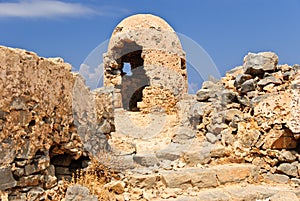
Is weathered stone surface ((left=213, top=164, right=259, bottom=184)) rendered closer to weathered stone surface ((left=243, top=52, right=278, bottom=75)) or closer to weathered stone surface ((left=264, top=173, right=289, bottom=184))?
weathered stone surface ((left=264, top=173, right=289, bottom=184))

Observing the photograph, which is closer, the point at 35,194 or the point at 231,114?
the point at 35,194

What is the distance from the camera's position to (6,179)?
9.64ft

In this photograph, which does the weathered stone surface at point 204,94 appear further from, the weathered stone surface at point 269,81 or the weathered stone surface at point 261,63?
the weathered stone surface at point 269,81

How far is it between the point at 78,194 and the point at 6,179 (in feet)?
3.12

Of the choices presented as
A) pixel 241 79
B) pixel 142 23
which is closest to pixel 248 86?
pixel 241 79

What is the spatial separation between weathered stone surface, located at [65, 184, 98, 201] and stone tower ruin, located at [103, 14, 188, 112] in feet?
24.2

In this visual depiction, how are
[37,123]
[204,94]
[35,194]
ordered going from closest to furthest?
[35,194] → [37,123] → [204,94]

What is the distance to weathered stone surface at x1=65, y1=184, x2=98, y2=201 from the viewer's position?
3.62m

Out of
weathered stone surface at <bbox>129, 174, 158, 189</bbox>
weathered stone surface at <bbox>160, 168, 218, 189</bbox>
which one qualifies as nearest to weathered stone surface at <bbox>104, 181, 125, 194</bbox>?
weathered stone surface at <bbox>129, 174, 158, 189</bbox>

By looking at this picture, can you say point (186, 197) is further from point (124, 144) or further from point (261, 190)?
point (124, 144)

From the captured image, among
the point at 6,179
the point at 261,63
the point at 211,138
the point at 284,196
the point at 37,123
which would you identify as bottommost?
the point at 284,196

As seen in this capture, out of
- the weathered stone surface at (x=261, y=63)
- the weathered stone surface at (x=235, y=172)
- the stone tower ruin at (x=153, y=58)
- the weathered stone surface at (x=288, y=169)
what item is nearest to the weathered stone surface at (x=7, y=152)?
the weathered stone surface at (x=235, y=172)

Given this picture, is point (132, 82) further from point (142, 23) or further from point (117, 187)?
point (117, 187)

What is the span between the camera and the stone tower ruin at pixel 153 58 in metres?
11.3
